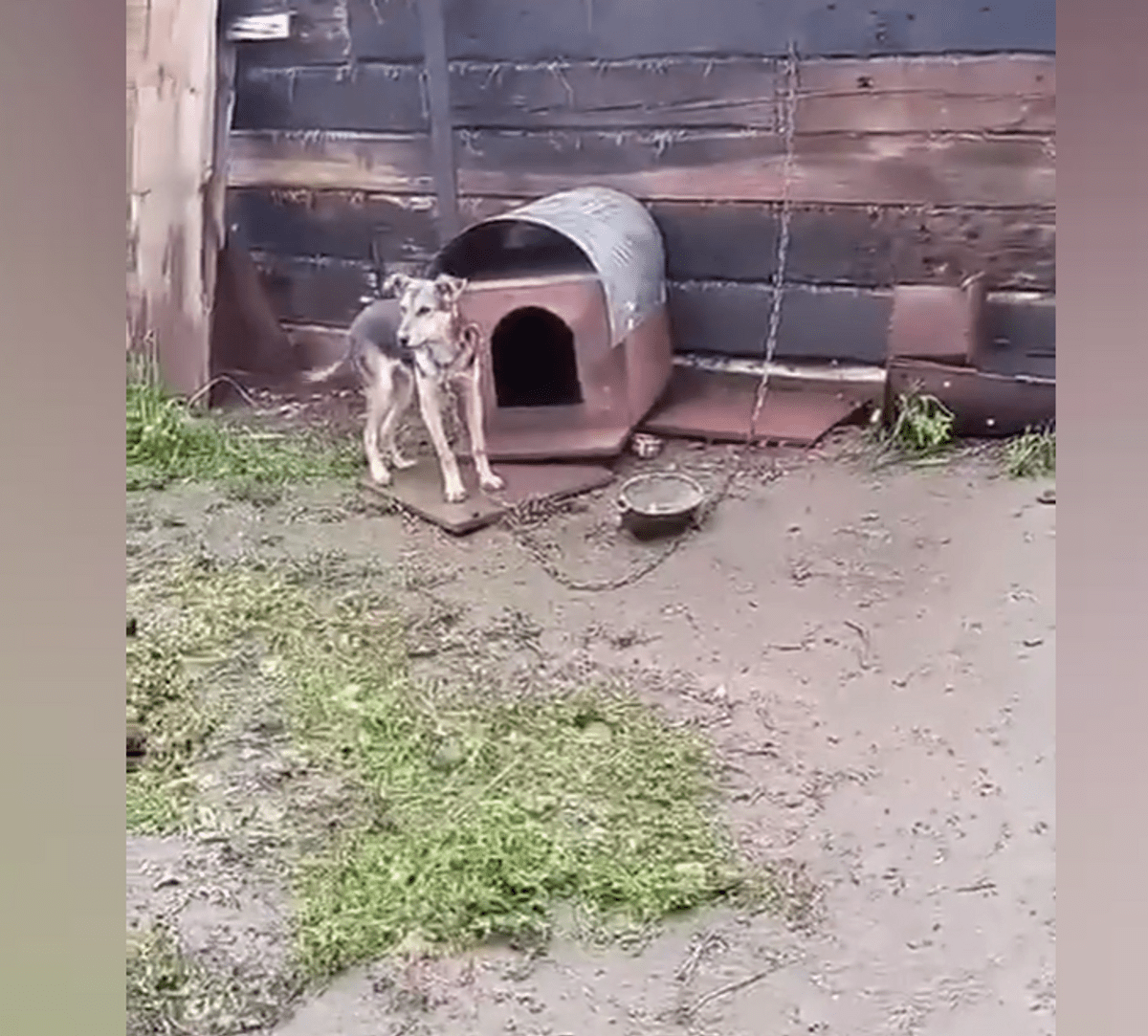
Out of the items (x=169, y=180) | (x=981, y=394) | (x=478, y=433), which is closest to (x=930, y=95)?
(x=981, y=394)

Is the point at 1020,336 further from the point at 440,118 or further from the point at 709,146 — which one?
the point at 440,118

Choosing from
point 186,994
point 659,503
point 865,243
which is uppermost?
point 865,243

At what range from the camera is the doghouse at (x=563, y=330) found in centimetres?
127

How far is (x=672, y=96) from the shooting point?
1271mm

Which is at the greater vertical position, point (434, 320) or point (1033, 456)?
point (434, 320)

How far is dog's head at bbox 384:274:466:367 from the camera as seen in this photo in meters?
1.28

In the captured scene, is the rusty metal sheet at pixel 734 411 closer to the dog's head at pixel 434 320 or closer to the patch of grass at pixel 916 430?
the patch of grass at pixel 916 430

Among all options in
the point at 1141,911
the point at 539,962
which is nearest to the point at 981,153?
the point at 1141,911

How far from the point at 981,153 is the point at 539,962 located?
0.75 m

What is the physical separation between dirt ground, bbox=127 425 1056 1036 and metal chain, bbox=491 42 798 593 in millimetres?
10

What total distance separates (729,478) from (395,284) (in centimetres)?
33

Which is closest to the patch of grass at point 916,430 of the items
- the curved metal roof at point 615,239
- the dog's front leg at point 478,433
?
the curved metal roof at point 615,239

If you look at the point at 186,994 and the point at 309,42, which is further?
the point at 309,42

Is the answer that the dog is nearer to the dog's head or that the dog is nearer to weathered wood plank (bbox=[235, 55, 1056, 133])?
the dog's head
